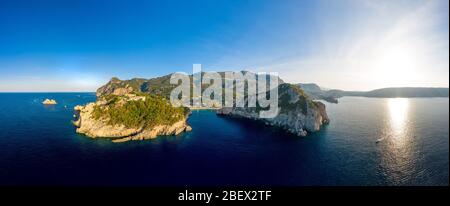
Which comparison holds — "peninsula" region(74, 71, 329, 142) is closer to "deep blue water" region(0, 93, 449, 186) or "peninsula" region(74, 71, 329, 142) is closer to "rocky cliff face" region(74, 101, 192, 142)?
"rocky cliff face" region(74, 101, 192, 142)

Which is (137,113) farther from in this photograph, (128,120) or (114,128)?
(114,128)

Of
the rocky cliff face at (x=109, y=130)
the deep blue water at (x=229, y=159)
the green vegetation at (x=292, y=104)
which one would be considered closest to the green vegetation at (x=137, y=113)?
the rocky cliff face at (x=109, y=130)

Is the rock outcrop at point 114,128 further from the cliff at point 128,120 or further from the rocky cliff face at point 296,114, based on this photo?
the rocky cliff face at point 296,114

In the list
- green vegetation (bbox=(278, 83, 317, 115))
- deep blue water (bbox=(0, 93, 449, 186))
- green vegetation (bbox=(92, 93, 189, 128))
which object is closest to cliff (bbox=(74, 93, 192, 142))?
green vegetation (bbox=(92, 93, 189, 128))

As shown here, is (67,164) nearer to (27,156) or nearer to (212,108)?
(27,156)

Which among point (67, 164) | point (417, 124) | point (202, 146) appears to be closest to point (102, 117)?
point (67, 164)
